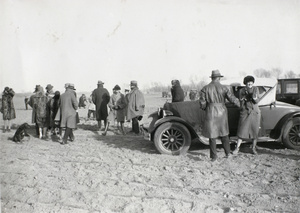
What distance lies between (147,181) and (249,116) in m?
2.57

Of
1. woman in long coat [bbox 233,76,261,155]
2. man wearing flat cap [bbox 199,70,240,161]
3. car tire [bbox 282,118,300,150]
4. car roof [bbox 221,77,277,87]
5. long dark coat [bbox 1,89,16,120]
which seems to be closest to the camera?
man wearing flat cap [bbox 199,70,240,161]

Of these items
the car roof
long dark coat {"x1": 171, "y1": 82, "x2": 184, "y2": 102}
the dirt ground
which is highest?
the car roof

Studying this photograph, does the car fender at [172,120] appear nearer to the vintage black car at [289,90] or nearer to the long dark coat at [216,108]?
the long dark coat at [216,108]

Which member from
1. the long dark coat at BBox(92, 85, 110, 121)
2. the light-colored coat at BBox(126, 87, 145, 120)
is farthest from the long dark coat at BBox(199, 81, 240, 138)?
the long dark coat at BBox(92, 85, 110, 121)

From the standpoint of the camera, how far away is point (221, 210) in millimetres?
3236

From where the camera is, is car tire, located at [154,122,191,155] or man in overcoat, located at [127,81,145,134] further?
man in overcoat, located at [127,81,145,134]

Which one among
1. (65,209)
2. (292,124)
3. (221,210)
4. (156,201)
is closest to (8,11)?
(65,209)

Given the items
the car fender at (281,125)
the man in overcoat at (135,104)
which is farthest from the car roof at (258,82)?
the man in overcoat at (135,104)

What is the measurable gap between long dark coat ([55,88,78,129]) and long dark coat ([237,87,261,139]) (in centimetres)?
442

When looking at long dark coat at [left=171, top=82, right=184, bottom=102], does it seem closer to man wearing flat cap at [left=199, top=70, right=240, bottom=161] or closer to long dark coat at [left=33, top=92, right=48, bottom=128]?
man wearing flat cap at [left=199, top=70, right=240, bottom=161]

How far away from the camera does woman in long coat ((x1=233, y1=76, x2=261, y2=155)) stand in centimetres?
548

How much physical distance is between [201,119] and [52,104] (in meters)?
4.84

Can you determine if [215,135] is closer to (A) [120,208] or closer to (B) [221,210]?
(B) [221,210]

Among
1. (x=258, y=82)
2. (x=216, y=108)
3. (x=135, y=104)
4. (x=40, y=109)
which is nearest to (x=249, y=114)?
(x=216, y=108)
